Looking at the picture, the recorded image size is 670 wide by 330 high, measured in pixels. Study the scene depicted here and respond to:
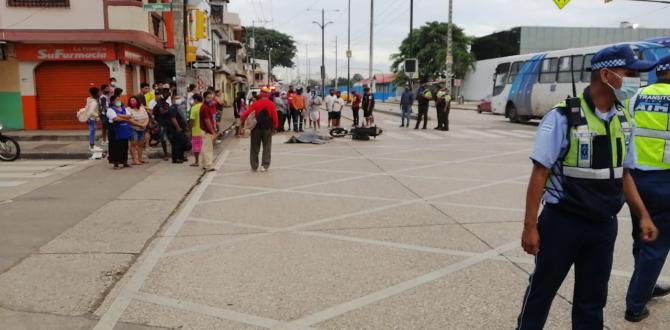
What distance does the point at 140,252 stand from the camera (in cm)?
598

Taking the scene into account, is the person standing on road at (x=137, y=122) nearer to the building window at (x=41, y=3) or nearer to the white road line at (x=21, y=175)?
the white road line at (x=21, y=175)

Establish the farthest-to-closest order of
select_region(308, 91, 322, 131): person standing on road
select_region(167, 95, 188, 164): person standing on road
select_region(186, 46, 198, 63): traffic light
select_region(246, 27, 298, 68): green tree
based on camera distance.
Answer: select_region(246, 27, 298, 68): green tree < select_region(308, 91, 322, 131): person standing on road < select_region(186, 46, 198, 63): traffic light < select_region(167, 95, 188, 164): person standing on road

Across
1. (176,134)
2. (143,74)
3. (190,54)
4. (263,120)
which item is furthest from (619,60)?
(143,74)

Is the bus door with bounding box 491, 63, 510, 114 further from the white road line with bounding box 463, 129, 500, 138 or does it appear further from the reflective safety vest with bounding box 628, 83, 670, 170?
the reflective safety vest with bounding box 628, 83, 670, 170

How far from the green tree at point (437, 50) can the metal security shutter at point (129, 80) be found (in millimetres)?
42489

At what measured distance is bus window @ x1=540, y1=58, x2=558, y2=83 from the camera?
81.6ft

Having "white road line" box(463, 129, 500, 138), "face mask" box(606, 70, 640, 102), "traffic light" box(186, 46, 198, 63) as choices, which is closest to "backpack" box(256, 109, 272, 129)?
"traffic light" box(186, 46, 198, 63)

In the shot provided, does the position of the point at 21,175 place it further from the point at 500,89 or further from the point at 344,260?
the point at 500,89

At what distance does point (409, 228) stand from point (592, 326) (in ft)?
12.2

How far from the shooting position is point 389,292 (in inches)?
186

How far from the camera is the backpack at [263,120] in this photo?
1188cm

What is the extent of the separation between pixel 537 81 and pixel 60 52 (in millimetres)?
19366

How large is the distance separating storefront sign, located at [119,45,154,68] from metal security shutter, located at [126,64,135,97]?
1.02ft

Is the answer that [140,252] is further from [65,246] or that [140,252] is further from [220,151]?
[220,151]
